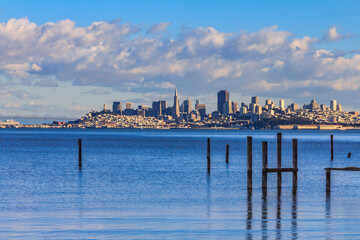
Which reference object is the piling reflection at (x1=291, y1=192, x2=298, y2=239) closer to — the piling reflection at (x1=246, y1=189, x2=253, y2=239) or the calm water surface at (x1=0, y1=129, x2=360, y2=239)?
the calm water surface at (x1=0, y1=129, x2=360, y2=239)

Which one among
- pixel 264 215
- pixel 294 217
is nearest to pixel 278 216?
pixel 264 215

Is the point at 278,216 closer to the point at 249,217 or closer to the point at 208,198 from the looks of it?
Answer: the point at 249,217

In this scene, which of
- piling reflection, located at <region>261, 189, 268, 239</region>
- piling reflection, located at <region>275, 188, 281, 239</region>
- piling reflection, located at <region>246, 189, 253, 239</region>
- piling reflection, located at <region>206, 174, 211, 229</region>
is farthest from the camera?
piling reflection, located at <region>206, 174, 211, 229</region>

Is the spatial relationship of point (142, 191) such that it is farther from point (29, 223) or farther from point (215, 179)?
point (29, 223)

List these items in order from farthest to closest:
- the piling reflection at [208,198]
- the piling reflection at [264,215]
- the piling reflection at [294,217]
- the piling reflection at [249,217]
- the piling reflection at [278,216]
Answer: the piling reflection at [208,198], the piling reflection at [264,215], the piling reflection at [278,216], the piling reflection at [294,217], the piling reflection at [249,217]

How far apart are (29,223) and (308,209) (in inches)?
508

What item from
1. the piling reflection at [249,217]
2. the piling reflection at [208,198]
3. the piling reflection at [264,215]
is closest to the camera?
the piling reflection at [249,217]

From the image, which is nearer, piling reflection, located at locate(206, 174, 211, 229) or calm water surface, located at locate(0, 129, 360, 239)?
calm water surface, located at locate(0, 129, 360, 239)

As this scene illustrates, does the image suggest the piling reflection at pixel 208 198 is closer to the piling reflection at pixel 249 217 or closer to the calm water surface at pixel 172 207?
the calm water surface at pixel 172 207

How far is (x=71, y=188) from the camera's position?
38750mm

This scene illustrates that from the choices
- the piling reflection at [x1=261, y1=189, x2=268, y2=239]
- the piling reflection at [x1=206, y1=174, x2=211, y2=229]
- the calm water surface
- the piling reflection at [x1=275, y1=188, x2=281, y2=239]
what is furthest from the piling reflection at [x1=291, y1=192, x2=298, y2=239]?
the piling reflection at [x1=206, y1=174, x2=211, y2=229]

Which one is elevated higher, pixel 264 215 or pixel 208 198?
pixel 264 215

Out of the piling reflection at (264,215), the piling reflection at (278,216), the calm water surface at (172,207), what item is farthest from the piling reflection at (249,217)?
the piling reflection at (278,216)

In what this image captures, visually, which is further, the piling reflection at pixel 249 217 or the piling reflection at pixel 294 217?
the piling reflection at pixel 294 217
